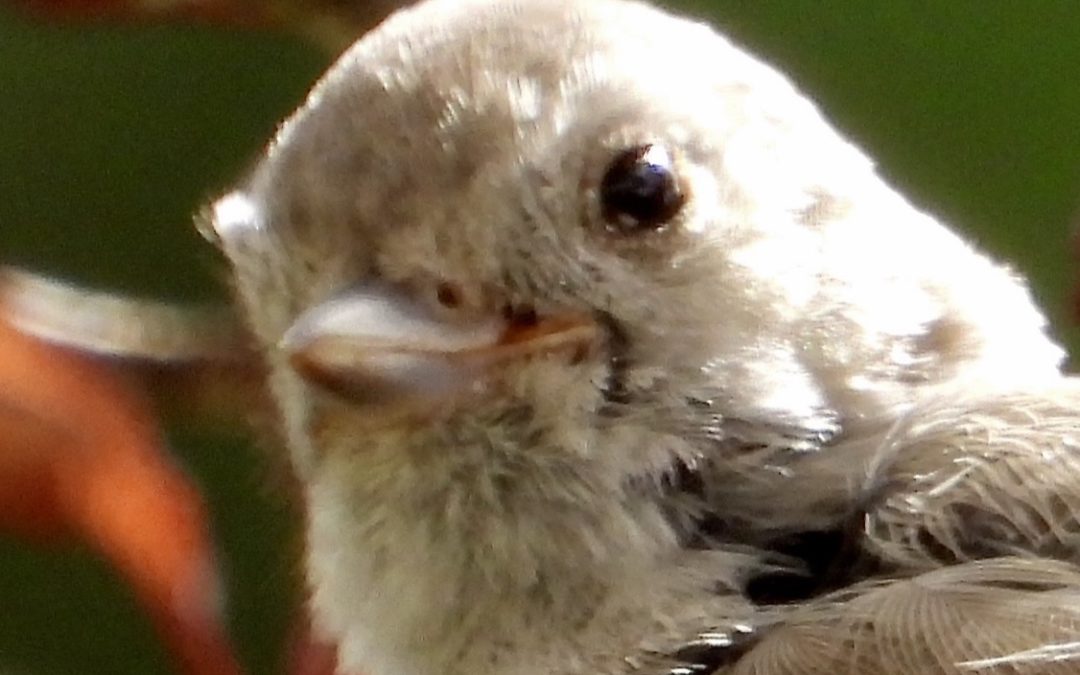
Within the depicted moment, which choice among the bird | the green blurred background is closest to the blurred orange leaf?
the green blurred background

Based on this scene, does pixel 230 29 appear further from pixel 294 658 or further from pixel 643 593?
pixel 643 593

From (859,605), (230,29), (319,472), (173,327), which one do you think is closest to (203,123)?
(230,29)

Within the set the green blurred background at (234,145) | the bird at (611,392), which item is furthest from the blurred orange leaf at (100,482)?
the bird at (611,392)

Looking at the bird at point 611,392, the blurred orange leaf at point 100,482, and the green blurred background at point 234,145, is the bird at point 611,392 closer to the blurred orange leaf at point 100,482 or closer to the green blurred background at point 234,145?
the blurred orange leaf at point 100,482

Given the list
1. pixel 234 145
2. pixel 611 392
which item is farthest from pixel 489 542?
pixel 234 145

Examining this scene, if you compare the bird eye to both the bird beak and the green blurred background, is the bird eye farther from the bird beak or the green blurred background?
the green blurred background

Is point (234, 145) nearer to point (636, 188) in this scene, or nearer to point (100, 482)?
point (100, 482)
